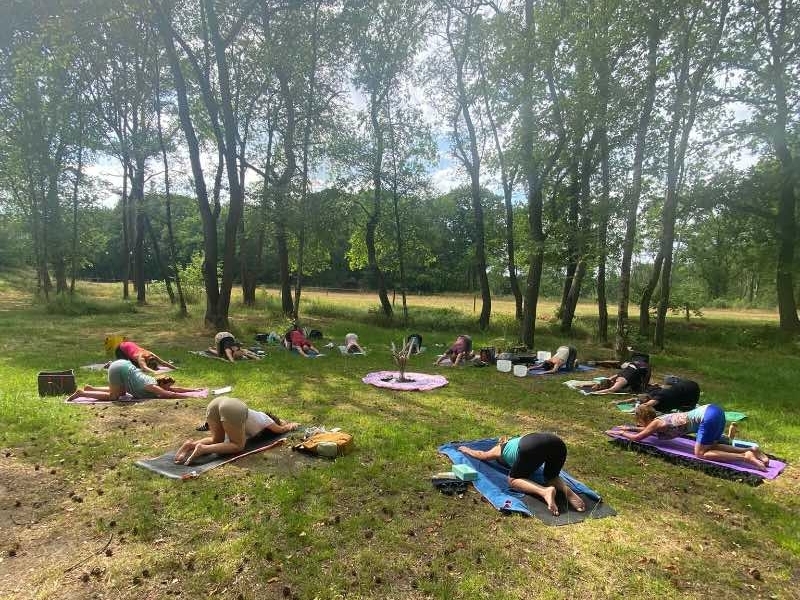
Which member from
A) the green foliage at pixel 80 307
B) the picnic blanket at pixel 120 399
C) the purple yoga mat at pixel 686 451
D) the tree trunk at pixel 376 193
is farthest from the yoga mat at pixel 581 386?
the green foliage at pixel 80 307

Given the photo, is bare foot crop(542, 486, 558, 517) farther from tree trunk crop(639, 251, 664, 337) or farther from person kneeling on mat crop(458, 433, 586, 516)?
tree trunk crop(639, 251, 664, 337)

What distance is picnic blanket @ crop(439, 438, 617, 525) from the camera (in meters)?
4.69

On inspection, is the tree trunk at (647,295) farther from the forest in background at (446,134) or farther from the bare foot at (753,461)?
the bare foot at (753,461)

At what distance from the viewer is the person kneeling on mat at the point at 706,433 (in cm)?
603

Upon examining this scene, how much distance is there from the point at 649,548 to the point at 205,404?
7032 mm

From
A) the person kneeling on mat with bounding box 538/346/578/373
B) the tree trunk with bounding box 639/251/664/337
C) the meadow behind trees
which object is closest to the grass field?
the meadow behind trees

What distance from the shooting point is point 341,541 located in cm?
417

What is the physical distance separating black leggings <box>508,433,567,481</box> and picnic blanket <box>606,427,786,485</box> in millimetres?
2121

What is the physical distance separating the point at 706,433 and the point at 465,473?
11.1 ft

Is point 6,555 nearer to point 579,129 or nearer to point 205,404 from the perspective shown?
point 205,404

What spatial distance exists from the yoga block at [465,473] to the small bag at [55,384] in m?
7.26

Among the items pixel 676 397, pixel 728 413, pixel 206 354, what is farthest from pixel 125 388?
pixel 728 413

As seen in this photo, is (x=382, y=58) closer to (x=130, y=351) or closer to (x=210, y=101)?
(x=210, y=101)

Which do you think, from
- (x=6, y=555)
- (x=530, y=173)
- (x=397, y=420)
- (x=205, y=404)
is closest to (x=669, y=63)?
(x=530, y=173)
